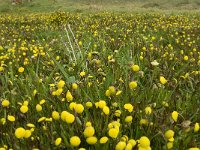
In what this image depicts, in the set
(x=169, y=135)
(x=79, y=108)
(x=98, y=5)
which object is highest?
(x=79, y=108)

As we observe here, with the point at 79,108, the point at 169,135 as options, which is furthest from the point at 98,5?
the point at 169,135

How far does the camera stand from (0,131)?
2.31 meters

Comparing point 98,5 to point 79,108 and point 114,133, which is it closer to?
point 79,108

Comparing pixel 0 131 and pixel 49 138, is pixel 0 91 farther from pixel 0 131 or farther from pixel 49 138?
pixel 49 138

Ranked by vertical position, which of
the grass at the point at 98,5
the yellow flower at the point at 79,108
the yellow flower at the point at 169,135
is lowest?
the grass at the point at 98,5

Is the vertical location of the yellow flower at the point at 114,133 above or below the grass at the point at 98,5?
above

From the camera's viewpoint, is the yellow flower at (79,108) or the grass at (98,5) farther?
the grass at (98,5)

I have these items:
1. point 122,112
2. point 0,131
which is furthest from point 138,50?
point 0,131

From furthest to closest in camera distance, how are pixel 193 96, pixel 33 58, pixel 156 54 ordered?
pixel 156 54 → pixel 33 58 → pixel 193 96

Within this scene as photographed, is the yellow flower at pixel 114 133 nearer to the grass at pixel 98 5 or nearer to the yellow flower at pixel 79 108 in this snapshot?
the yellow flower at pixel 79 108

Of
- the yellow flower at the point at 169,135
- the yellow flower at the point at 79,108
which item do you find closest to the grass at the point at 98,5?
the yellow flower at the point at 79,108

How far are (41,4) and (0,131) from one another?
23.3m

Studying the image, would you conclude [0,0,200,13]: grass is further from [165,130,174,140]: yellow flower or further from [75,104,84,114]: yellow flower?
[165,130,174,140]: yellow flower

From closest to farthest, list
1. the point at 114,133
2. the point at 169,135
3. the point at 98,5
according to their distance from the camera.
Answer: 1. the point at 114,133
2. the point at 169,135
3. the point at 98,5
